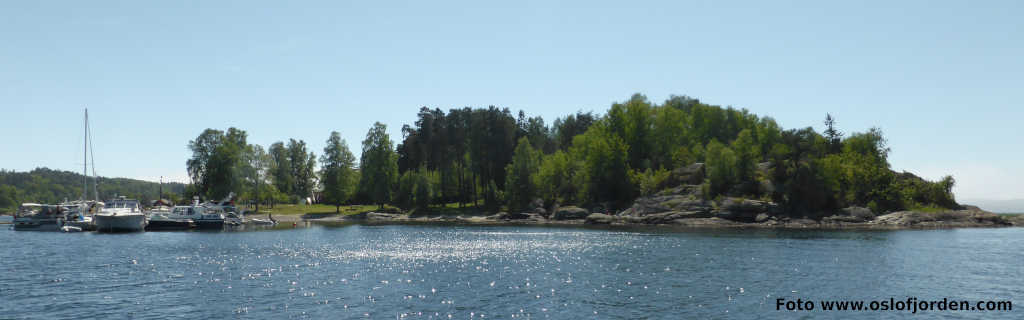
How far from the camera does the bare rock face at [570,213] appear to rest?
389 ft

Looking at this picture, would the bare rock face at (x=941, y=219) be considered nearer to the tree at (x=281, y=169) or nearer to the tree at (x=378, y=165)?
the tree at (x=378, y=165)

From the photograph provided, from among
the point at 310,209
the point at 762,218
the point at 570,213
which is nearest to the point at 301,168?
the point at 310,209

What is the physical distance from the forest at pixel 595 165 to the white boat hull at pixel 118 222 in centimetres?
4505

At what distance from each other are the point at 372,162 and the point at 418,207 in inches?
661

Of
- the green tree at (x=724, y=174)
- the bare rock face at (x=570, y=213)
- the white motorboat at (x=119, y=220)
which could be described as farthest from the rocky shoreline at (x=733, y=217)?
the white motorboat at (x=119, y=220)

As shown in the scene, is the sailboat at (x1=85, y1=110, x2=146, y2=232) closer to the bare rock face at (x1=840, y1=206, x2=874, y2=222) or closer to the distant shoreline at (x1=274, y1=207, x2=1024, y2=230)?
the distant shoreline at (x1=274, y1=207, x2=1024, y2=230)

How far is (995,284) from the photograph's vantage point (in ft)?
131

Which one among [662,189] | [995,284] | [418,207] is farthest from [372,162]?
[995,284]

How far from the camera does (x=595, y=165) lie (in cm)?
12469

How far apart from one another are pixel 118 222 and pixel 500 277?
72102 mm

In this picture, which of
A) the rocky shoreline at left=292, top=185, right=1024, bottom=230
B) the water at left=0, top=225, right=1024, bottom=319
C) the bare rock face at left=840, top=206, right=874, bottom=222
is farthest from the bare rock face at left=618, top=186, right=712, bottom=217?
the water at left=0, top=225, right=1024, bottom=319

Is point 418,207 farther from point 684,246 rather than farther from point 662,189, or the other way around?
point 684,246

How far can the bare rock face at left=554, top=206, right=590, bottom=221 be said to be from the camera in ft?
389

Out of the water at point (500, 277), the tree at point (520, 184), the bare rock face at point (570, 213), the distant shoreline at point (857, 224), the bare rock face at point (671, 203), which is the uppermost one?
the tree at point (520, 184)
